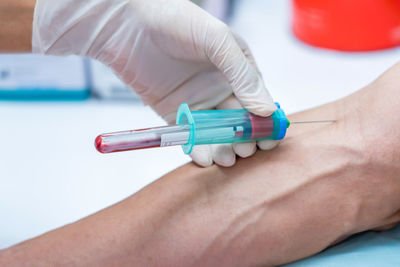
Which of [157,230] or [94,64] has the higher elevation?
[94,64]

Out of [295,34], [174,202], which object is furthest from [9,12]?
[295,34]

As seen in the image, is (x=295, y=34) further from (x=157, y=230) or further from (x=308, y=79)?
(x=157, y=230)

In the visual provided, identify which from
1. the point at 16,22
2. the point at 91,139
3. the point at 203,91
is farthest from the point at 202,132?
the point at 91,139

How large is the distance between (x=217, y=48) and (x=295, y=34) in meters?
1.11

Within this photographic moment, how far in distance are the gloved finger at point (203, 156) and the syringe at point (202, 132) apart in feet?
0.32

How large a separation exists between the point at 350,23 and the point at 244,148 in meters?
1.01

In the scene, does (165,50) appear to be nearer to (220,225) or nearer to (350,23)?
(220,225)

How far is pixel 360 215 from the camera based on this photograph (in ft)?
2.73

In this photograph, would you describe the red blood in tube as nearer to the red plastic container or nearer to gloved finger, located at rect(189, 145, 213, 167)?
gloved finger, located at rect(189, 145, 213, 167)

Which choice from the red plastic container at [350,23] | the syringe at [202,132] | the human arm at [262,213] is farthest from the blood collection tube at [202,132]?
the red plastic container at [350,23]

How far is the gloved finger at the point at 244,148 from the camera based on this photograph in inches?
32.5

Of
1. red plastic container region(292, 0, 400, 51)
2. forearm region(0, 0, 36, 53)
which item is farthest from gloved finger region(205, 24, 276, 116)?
red plastic container region(292, 0, 400, 51)

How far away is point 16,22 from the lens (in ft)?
3.10

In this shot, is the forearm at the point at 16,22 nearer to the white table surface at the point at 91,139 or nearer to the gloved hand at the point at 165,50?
the gloved hand at the point at 165,50
